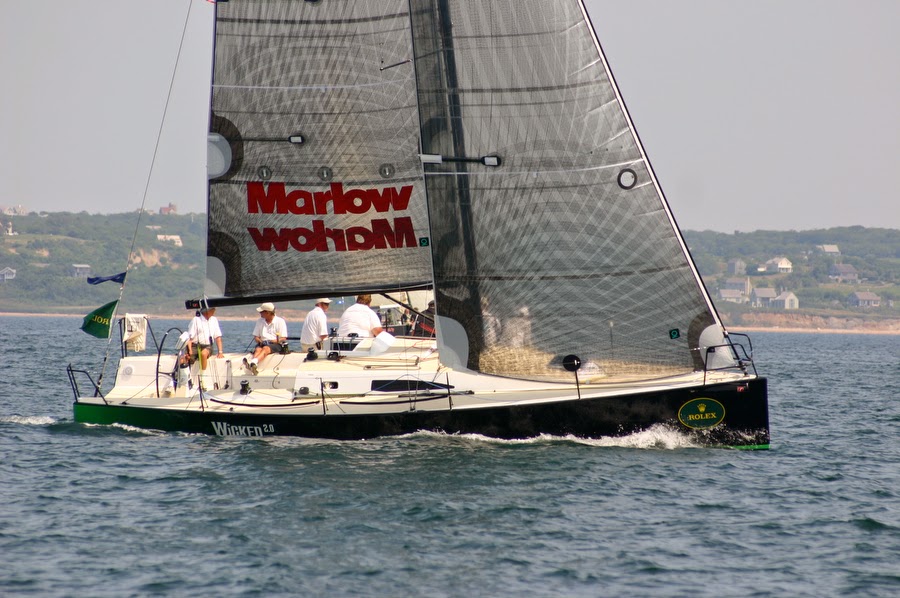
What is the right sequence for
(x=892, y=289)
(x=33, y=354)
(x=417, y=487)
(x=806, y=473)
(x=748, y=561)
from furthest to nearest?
(x=892, y=289), (x=33, y=354), (x=806, y=473), (x=417, y=487), (x=748, y=561)

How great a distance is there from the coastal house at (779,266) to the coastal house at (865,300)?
1912cm

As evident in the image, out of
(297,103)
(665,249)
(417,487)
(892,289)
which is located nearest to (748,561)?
(417,487)

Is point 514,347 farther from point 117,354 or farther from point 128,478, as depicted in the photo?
point 117,354

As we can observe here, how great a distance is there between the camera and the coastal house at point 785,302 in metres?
141

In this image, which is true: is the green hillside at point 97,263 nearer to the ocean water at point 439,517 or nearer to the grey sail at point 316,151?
the grey sail at point 316,151

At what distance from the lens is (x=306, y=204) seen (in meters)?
17.4

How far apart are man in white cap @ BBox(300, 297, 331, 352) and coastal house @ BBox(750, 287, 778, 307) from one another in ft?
428

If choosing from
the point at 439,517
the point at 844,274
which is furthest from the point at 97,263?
the point at 439,517

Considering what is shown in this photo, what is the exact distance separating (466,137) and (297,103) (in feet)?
9.78

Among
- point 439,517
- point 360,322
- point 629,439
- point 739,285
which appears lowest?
point 439,517

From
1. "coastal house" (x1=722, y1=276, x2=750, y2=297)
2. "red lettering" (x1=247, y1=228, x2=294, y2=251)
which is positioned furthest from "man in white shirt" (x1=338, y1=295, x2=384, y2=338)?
"coastal house" (x1=722, y1=276, x2=750, y2=297)

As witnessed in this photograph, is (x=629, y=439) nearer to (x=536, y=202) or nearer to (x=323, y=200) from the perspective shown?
(x=536, y=202)

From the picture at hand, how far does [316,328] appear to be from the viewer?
18.0m

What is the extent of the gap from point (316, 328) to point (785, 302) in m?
130
